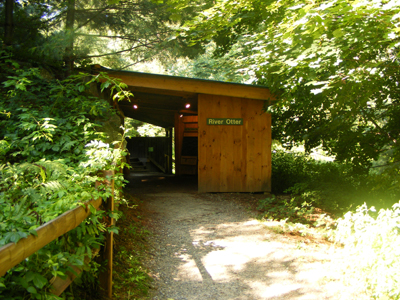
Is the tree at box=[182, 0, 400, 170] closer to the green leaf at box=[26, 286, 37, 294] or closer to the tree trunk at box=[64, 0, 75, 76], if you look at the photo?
the tree trunk at box=[64, 0, 75, 76]

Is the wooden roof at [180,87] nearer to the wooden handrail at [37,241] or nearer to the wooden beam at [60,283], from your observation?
the wooden handrail at [37,241]

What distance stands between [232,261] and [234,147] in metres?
4.56

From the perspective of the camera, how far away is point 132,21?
771 centimetres

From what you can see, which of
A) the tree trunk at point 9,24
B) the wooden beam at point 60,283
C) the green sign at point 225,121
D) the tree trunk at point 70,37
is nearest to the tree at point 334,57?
the green sign at point 225,121

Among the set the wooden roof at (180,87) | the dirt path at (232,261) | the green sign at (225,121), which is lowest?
the dirt path at (232,261)

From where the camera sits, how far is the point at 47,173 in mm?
2754

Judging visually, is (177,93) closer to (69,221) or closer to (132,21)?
(132,21)

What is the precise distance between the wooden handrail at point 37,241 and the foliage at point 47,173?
0.04m

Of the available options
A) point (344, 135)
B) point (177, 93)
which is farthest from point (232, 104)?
point (344, 135)

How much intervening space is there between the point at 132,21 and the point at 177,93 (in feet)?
6.53

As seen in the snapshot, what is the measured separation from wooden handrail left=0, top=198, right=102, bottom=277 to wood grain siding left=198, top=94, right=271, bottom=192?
6.42m

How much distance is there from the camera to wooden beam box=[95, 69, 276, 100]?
24.1 ft

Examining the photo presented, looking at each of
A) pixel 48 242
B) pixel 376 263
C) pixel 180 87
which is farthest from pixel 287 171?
pixel 48 242

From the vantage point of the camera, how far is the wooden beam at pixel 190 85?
7.35 m
